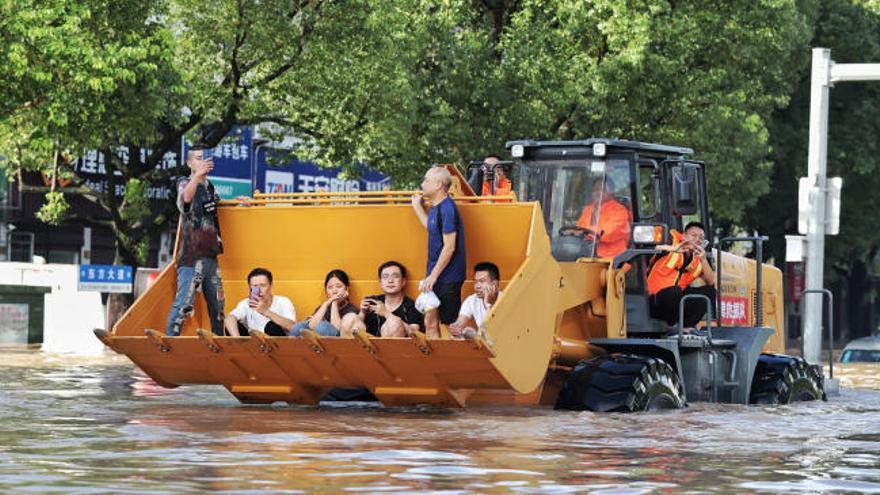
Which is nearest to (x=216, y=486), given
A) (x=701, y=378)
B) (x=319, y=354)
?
(x=319, y=354)

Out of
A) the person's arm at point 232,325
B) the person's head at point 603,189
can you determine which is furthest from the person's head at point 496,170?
the person's arm at point 232,325

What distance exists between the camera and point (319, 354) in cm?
1633

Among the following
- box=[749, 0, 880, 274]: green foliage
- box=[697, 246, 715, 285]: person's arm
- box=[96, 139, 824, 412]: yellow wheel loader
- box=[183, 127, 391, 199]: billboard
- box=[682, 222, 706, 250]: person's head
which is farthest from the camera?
box=[749, 0, 880, 274]: green foliage

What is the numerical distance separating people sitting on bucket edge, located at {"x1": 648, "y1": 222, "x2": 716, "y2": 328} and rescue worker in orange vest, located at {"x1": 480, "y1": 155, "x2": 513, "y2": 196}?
1.46 meters

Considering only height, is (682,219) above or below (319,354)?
above

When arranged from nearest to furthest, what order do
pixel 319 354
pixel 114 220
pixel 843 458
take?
pixel 843 458 → pixel 319 354 → pixel 114 220

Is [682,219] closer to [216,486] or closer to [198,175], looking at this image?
[198,175]

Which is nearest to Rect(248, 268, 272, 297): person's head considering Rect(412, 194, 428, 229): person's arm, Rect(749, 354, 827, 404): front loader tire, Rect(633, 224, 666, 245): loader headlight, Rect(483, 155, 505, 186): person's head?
Rect(412, 194, 428, 229): person's arm

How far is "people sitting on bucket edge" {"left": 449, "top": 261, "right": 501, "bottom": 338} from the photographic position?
16.5 m

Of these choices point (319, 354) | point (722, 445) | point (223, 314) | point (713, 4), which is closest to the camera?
point (722, 445)

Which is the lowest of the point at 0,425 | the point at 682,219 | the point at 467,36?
the point at 0,425

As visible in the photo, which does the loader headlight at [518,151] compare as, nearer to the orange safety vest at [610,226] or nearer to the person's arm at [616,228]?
the orange safety vest at [610,226]

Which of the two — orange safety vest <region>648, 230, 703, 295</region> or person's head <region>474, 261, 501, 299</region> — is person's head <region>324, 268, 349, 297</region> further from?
orange safety vest <region>648, 230, 703, 295</region>

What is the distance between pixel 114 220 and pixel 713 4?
14.6 meters
